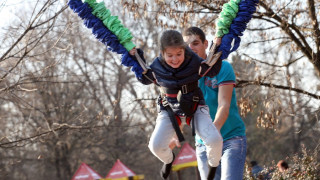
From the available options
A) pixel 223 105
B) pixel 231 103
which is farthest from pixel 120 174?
pixel 223 105

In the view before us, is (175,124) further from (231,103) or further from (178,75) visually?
(231,103)

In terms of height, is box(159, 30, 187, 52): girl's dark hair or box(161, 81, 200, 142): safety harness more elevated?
box(159, 30, 187, 52): girl's dark hair

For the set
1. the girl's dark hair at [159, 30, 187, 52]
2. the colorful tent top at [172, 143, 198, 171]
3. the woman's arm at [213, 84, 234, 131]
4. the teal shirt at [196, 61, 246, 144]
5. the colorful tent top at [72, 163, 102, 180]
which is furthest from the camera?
the colorful tent top at [172, 143, 198, 171]

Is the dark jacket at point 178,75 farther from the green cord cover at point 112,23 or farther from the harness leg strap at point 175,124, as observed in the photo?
the green cord cover at point 112,23

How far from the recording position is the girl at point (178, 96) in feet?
12.3

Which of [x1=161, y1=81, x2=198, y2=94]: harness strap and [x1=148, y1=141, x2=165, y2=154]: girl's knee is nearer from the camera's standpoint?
[x1=148, y1=141, x2=165, y2=154]: girl's knee

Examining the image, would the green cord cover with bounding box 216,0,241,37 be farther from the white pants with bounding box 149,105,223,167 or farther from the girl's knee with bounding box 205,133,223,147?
the girl's knee with bounding box 205,133,223,147

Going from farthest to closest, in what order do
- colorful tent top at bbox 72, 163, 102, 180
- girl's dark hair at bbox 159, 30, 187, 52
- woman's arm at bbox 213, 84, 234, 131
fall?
colorful tent top at bbox 72, 163, 102, 180
woman's arm at bbox 213, 84, 234, 131
girl's dark hair at bbox 159, 30, 187, 52

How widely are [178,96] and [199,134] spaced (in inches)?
12.7

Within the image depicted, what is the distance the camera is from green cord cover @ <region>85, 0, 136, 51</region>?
3979mm

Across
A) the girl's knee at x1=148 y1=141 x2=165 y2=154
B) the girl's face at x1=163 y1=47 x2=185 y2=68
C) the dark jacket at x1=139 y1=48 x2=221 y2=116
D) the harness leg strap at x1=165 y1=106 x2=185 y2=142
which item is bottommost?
the girl's knee at x1=148 y1=141 x2=165 y2=154

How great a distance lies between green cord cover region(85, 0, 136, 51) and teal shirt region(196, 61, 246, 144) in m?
0.86

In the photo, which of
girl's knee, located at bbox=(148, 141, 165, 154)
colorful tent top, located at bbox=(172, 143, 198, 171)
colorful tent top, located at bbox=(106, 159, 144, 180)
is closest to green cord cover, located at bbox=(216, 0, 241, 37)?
girl's knee, located at bbox=(148, 141, 165, 154)

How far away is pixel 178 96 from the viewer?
3881mm
